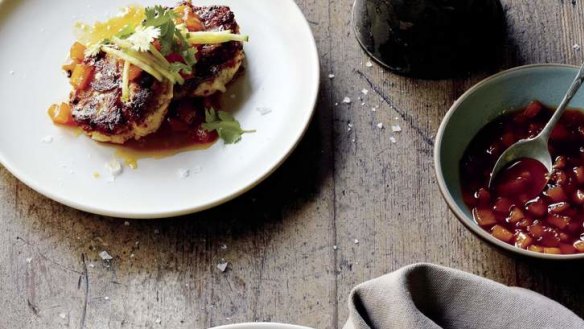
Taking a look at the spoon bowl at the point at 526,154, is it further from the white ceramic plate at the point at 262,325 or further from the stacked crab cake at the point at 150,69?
the stacked crab cake at the point at 150,69

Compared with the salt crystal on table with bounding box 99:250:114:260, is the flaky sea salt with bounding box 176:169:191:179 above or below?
above

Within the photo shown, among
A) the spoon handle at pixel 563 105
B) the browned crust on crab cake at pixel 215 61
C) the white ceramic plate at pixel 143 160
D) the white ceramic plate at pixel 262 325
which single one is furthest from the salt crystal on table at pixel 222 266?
the spoon handle at pixel 563 105

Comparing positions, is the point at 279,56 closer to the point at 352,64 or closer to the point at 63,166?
the point at 352,64

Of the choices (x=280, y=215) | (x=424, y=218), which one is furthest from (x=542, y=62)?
(x=280, y=215)

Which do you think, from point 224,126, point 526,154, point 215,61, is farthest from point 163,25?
point 526,154

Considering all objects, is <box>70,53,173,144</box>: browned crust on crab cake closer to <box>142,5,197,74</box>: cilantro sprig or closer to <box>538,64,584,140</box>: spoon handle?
<box>142,5,197,74</box>: cilantro sprig

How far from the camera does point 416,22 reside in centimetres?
261

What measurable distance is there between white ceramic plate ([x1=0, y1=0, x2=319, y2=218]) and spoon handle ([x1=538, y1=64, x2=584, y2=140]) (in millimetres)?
645

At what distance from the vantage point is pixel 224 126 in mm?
2643

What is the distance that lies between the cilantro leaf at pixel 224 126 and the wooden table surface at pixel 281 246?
16 cm

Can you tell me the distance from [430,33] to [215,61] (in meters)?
0.62

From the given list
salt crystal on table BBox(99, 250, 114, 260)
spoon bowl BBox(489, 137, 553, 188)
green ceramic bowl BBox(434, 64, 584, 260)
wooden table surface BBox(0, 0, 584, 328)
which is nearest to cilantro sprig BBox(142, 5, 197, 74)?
wooden table surface BBox(0, 0, 584, 328)

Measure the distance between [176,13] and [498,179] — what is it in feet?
3.32

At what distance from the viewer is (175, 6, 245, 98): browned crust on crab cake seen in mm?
2654
